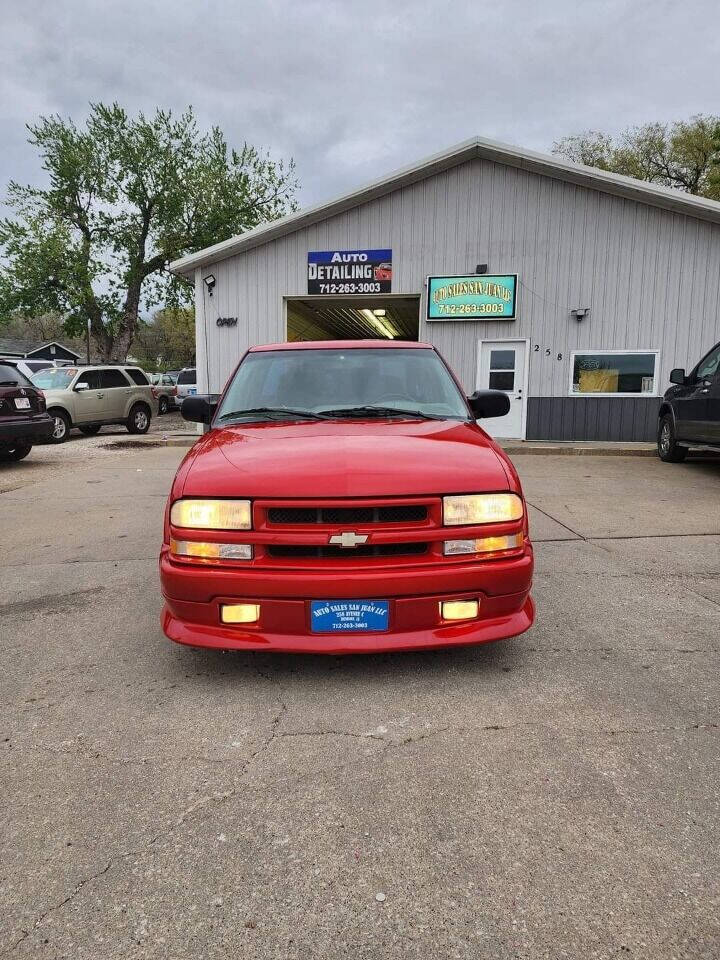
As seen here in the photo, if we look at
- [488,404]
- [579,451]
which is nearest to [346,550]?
[488,404]

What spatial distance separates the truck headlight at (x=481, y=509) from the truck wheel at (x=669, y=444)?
8.28m

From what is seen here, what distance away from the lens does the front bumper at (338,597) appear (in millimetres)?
2502

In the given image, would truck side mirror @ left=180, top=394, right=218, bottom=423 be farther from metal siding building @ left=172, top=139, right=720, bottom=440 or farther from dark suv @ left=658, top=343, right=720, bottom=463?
metal siding building @ left=172, top=139, right=720, bottom=440

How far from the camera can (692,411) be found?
882cm

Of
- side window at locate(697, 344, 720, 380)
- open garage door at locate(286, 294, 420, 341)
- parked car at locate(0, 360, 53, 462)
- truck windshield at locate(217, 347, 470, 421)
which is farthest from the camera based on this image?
open garage door at locate(286, 294, 420, 341)

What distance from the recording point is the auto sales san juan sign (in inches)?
527

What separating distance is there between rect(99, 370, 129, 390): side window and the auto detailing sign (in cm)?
819

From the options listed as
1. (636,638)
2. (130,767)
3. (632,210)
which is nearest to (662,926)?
(130,767)

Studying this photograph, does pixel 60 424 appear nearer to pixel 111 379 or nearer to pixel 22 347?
pixel 111 379

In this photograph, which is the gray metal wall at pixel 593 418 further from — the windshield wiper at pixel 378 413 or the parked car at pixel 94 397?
the windshield wiper at pixel 378 413

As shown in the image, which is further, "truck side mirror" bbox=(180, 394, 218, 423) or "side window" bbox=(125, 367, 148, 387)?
"side window" bbox=(125, 367, 148, 387)

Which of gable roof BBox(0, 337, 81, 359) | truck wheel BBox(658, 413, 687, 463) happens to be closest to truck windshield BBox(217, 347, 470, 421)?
truck wheel BBox(658, 413, 687, 463)

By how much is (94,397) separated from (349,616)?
46.7 ft

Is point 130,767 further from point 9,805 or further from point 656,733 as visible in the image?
point 656,733
